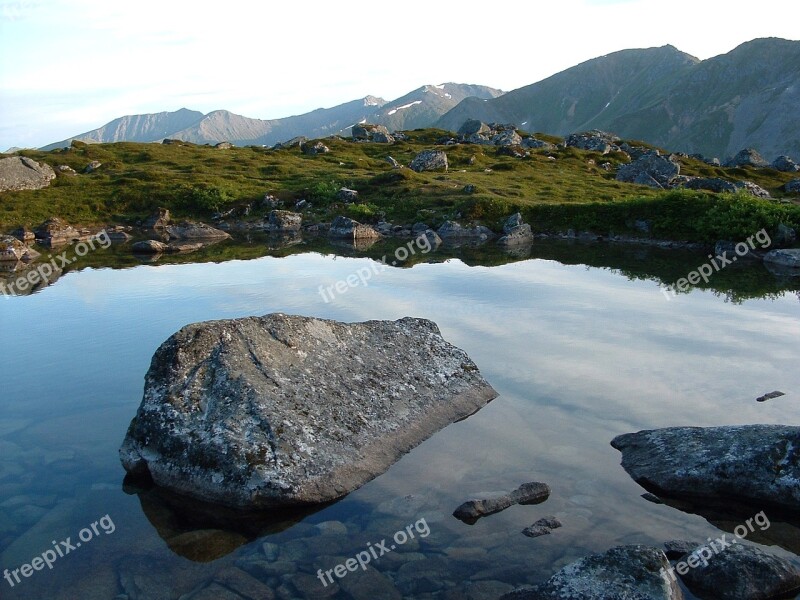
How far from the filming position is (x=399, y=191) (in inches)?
2450

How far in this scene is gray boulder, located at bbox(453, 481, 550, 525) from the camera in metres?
11.6

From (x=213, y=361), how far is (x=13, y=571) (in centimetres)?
507

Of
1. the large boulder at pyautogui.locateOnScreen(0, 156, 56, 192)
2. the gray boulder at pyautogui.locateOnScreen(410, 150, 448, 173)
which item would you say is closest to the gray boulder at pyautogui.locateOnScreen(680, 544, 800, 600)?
the gray boulder at pyautogui.locateOnScreen(410, 150, 448, 173)

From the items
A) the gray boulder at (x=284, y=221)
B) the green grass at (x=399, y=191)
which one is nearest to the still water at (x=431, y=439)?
the green grass at (x=399, y=191)

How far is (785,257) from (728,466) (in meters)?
31.1

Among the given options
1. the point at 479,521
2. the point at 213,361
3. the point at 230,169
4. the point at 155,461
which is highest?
the point at 230,169

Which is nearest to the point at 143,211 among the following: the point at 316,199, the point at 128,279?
the point at 316,199

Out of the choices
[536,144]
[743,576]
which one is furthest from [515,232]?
[536,144]

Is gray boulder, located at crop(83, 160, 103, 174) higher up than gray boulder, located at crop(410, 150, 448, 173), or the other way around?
gray boulder, located at crop(83, 160, 103, 174)

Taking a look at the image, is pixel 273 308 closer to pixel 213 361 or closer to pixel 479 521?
pixel 213 361

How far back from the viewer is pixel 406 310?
26547mm

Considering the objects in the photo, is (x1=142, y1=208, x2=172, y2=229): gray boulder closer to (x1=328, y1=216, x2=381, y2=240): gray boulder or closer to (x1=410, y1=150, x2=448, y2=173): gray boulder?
(x1=328, y1=216, x2=381, y2=240): gray boulder

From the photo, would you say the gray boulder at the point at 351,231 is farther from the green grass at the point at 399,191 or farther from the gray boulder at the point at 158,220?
the gray boulder at the point at 158,220

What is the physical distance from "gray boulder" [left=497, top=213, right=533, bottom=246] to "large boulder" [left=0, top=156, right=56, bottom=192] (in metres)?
48.8
